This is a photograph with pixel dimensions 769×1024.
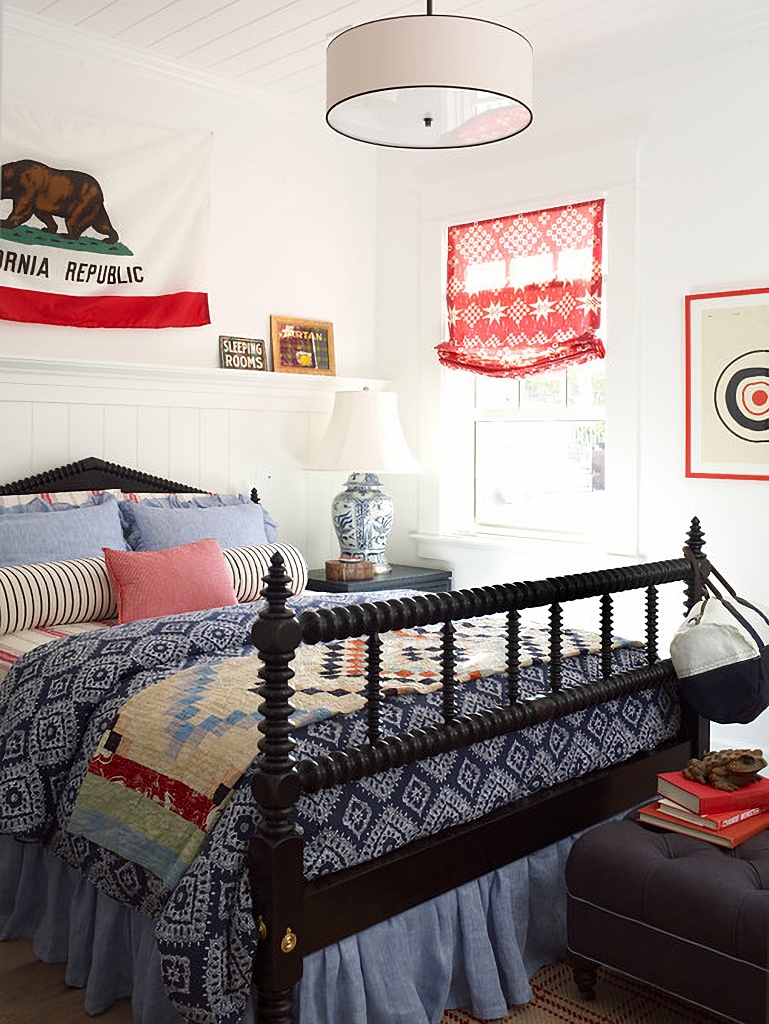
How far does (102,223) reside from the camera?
12.5 feet

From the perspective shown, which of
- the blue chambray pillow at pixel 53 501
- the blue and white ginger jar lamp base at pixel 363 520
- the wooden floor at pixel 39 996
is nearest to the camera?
the wooden floor at pixel 39 996

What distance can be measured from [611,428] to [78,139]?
2.27 metres

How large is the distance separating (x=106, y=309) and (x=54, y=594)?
1.25 meters

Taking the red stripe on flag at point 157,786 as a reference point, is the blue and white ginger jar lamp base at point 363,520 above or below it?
above

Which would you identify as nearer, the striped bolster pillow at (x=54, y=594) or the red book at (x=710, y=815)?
the red book at (x=710, y=815)

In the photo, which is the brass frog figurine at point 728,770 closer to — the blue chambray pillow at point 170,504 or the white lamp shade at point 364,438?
the blue chambray pillow at point 170,504

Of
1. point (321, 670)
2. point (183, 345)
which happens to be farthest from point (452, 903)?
point (183, 345)

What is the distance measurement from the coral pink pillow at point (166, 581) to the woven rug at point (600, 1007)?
1.48m

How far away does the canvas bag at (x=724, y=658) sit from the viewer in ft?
8.06

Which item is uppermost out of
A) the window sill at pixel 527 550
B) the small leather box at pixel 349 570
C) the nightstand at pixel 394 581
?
the window sill at pixel 527 550

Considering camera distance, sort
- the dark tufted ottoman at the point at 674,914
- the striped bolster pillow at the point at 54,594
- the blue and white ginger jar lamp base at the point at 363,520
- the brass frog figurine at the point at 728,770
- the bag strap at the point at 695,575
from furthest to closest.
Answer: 1. the blue and white ginger jar lamp base at the point at 363,520
2. the striped bolster pillow at the point at 54,594
3. the bag strap at the point at 695,575
4. the brass frog figurine at the point at 728,770
5. the dark tufted ottoman at the point at 674,914

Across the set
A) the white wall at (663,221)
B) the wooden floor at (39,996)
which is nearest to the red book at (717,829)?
the wooden floor at (39,996)

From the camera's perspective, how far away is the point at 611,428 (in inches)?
158

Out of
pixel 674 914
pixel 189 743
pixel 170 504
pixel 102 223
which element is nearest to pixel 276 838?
pixel 189 743
